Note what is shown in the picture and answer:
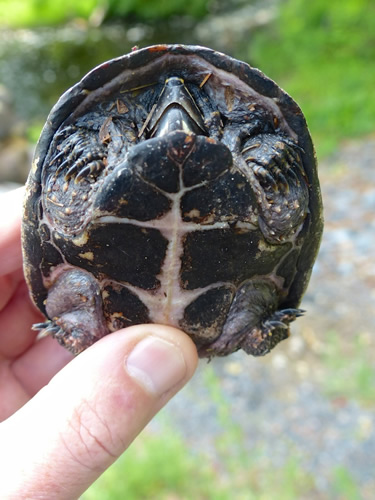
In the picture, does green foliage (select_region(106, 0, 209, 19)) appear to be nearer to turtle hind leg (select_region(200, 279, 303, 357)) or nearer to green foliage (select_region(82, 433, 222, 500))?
green foliage (select_region(82, 433, 222, 500))

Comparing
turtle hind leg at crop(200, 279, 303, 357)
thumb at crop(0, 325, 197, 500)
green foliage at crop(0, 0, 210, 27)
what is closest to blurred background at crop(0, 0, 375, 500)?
turtle hind leg at crop(200, 279, 303, 357)

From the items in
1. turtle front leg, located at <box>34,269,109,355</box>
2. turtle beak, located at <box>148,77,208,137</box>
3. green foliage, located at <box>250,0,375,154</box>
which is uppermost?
green foliage, located at <box>250,0,375,154</box>

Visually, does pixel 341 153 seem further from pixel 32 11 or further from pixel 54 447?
pixel 32 11

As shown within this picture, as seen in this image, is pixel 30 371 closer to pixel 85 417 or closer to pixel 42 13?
pixel 85 417

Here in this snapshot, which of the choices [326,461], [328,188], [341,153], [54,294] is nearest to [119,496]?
[326,461]

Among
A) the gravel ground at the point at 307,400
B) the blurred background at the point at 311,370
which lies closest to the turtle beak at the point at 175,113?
the blurred background at the point at 311,370

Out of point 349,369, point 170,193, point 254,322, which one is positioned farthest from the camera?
point 349,369

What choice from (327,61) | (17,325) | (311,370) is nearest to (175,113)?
(17,325)
